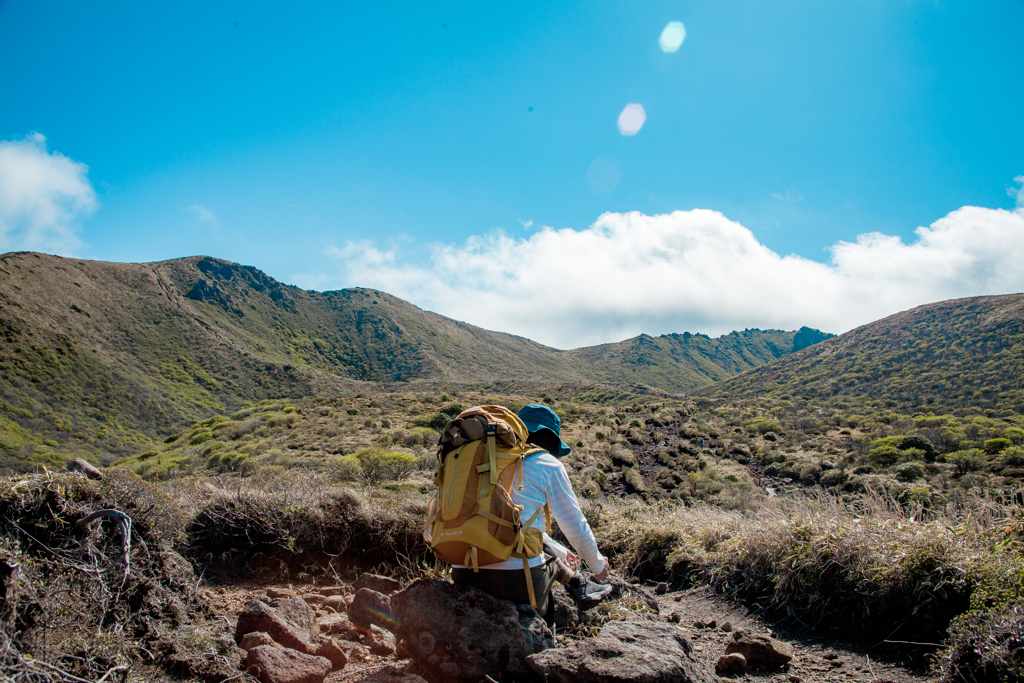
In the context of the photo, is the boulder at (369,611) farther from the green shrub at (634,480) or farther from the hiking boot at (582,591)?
the green shrub at (634,480)

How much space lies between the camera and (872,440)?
2039cm

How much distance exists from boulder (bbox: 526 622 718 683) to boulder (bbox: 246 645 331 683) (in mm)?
1305

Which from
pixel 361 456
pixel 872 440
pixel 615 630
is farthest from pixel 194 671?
pixel 872 440

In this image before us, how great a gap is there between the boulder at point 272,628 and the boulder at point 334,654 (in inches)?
2.0

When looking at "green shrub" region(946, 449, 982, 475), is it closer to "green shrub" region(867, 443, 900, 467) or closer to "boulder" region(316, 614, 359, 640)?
"green shrub" region(867, 443, 900, 467)

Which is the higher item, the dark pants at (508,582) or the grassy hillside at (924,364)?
the grassy hillside at (924,364)

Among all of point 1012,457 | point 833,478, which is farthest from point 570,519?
point 1012,457

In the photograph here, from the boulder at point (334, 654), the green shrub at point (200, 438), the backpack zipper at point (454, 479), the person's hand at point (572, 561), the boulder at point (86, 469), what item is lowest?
the green shrub at point (200, 438)

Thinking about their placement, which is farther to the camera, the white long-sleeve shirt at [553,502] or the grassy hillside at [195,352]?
the grassy hillside at [195,352]

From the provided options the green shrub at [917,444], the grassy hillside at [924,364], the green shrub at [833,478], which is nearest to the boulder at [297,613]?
the green shrub at [833,478]

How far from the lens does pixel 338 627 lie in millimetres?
3684

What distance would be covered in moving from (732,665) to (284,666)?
8.85 ft

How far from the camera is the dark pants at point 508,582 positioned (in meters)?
2.78

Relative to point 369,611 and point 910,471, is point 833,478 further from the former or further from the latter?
point 369,611
